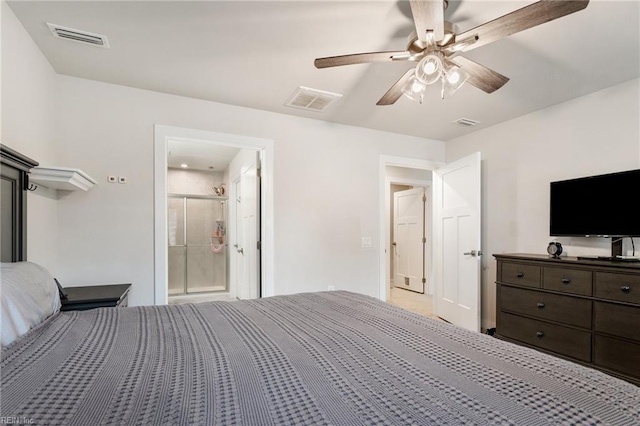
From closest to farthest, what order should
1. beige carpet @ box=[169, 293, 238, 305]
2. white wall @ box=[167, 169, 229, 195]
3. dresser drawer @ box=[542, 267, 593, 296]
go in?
1. dresser drawer @ box=[542, 267, 593, 296]
2. beige carpet @ box=[169, 293, 238, 305]
3. white wall @ box=[167, 169, 229, 195]

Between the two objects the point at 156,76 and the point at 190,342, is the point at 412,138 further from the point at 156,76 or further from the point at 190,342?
the point at 190,342

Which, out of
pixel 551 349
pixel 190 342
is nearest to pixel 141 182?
pixel 190 342

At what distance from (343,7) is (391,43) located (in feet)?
1.60

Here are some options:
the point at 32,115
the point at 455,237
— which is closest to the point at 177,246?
the point at 32,115

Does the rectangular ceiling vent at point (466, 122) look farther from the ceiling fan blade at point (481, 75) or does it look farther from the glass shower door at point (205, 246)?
the glass shower door at point (205, 246)

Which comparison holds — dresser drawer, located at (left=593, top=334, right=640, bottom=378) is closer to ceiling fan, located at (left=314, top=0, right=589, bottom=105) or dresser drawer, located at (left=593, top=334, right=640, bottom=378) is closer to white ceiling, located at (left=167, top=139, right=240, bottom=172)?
ceiling fan, located at (left=314, top=0, right=589, bottom=105)

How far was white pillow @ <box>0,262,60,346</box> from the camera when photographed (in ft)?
3.41

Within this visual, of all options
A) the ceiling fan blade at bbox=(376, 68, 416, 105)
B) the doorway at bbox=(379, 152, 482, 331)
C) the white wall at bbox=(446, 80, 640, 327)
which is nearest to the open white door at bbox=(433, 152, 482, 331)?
the doorway at bbox=(379, 152, 482, 331)

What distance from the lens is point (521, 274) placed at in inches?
114

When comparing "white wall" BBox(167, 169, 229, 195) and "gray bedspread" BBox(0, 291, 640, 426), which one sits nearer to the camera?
"gray bedspread" BBox(0, 291, 640, 426)

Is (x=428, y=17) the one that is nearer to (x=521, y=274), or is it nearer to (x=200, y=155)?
(x=521, y=274)

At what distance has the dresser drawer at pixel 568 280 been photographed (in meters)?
2.42

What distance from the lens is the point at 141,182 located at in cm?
280

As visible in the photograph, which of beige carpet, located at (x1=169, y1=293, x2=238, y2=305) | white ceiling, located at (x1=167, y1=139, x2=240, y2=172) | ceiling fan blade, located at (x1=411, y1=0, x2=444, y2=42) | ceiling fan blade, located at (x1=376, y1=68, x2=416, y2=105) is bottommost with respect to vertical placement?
beige carpet, located at (x1=169, y1=293, x2=238, y2=305)
